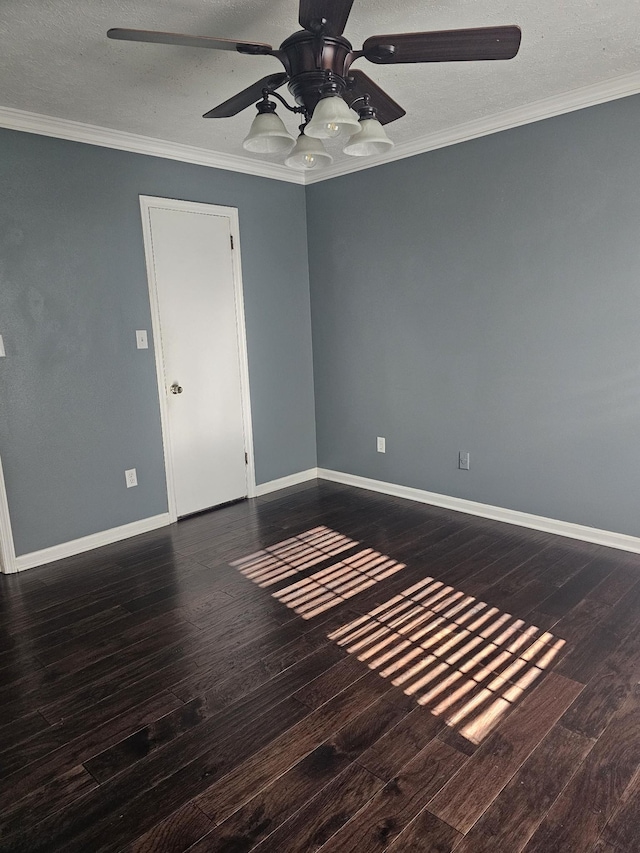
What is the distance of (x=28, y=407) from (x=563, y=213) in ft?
10.7

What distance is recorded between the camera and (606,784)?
166 cm

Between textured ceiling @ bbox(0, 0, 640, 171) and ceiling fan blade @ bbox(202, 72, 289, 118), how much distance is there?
30 cm

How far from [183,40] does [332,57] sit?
469 millimetres

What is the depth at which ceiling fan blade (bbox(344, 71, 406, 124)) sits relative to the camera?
1938mm

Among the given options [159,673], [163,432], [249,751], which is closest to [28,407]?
[163,432]

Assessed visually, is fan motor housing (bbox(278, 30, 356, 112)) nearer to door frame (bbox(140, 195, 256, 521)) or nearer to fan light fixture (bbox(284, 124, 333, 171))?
fan light fixture (bbox(284, 124, 333, 171))

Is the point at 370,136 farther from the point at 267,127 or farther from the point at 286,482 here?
the point at 286,482

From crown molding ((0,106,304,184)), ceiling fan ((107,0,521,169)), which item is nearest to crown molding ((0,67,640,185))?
crown molding ((0,106,304,184))

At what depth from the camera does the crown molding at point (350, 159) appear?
2945 millimetres

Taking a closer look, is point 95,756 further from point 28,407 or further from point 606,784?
point 28,407

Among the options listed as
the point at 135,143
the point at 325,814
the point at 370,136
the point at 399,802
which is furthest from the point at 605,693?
the point at 135,143

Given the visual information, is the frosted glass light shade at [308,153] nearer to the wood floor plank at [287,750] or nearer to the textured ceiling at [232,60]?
the textured ceiling at [232,60]

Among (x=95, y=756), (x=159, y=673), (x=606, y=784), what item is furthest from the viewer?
(x=159, y=673)

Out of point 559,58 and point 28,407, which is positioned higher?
point 559,58
